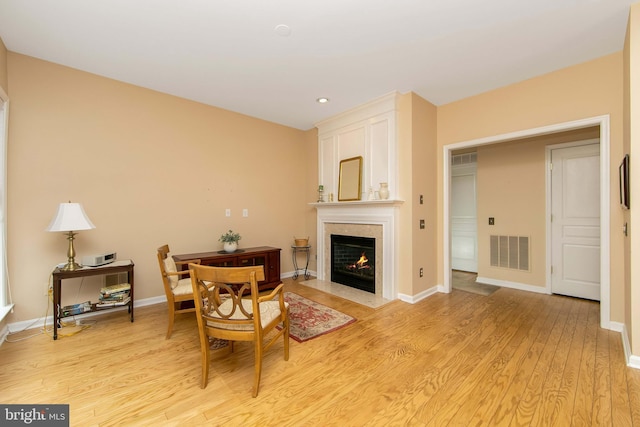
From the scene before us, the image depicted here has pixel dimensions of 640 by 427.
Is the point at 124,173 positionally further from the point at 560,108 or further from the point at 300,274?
the point at 560,108

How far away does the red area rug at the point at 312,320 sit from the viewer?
2.67 m

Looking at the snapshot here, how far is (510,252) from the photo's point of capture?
4324 millimetres

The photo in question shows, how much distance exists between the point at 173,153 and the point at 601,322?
17.5ft

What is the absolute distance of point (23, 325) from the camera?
2.74m

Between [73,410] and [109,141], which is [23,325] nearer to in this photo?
[73,410]

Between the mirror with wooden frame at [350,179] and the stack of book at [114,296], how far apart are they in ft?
10.0

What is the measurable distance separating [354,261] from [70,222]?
3503mm

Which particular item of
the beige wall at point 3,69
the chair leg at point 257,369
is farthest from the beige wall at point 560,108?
the beige wall at point 3,69

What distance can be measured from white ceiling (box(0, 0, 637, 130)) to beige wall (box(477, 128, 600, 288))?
52.9 inches

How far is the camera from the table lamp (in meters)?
2.58

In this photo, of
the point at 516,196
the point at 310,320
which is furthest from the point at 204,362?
the point at 516,196

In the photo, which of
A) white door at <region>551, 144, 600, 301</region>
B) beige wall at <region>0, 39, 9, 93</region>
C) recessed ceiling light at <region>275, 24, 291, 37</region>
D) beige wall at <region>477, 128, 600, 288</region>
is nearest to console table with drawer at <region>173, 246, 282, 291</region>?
beige wall at <region>0, 39, 9, 93</region>

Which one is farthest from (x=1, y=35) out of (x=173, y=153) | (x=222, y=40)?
(x=222, y=40)

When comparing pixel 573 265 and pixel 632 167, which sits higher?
pixel 632 167
